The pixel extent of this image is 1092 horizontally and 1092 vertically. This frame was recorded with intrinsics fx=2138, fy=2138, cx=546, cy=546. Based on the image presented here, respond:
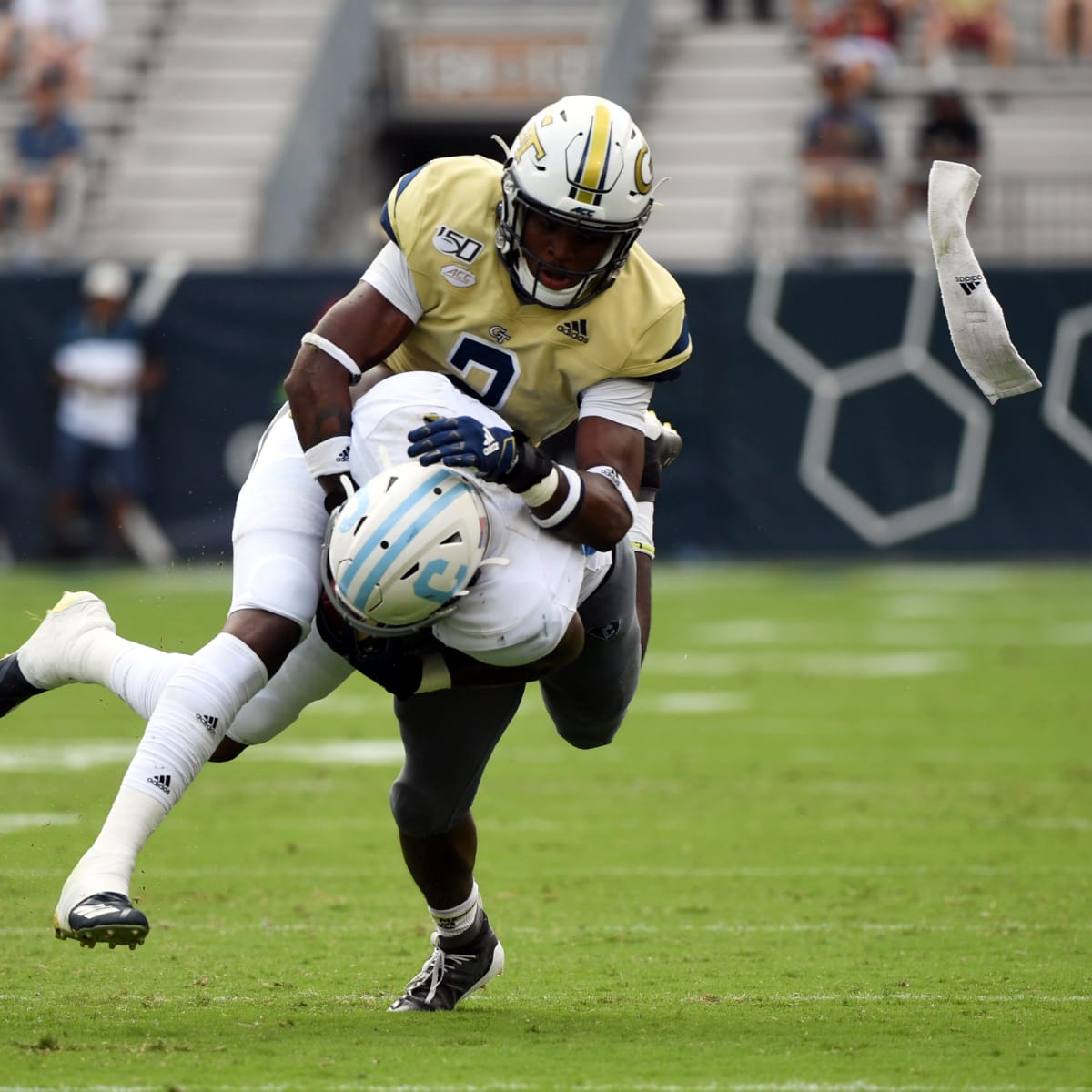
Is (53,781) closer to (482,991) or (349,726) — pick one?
(349,726)

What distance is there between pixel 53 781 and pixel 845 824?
251 cm

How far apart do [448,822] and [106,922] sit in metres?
0.91

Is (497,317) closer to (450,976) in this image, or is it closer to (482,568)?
(482,568)

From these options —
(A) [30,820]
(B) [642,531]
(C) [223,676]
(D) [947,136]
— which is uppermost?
(C) [223,676]

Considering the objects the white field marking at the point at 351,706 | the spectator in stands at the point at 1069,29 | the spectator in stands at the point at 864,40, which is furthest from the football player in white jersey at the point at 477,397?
the spectator in stands at the point at 1069,29

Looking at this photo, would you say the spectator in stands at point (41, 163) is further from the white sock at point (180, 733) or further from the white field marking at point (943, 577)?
the white sock at point (180, 733)

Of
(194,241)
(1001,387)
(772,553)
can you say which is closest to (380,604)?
(1001,387)

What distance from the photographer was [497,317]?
4.18 meters

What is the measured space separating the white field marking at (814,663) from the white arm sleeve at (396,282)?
18.9 feet

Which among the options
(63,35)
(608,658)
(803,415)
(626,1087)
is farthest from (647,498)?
(63,35)

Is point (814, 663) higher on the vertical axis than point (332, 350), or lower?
lower

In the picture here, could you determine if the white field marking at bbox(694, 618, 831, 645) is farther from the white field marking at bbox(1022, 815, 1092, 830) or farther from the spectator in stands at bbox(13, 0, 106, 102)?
the spectator in stands at bbox(13, 0, 106, 102)

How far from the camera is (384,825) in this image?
6.52 m

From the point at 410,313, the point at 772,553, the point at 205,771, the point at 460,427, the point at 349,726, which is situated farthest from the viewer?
the point at 772,553
